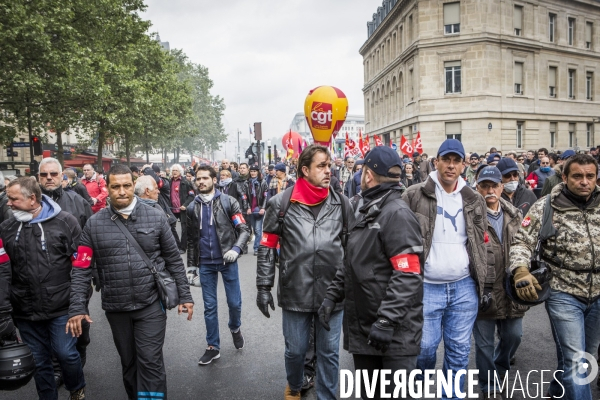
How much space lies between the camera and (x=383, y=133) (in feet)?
141

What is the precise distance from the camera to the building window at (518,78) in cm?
3251

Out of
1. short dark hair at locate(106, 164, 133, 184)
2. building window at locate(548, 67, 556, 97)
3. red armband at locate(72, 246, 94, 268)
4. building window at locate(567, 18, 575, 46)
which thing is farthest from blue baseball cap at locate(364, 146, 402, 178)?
building window at locate(567, 18, 575, 46)

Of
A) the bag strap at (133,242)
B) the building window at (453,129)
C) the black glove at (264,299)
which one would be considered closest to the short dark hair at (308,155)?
the black glove at (264,299)

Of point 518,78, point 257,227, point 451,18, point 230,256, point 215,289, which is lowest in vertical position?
point 215,289

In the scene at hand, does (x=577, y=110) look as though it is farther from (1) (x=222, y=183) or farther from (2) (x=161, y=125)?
(1) (x=222, y=183)

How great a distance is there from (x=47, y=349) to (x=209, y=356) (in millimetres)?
1595

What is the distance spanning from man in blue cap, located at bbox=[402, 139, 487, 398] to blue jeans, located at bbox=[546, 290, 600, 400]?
0.53m

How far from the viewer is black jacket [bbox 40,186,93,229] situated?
17.8ft

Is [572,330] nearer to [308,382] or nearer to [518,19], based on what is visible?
[308,382]

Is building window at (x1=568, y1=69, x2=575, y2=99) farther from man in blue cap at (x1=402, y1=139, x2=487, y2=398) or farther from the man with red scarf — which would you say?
the man with red scarf

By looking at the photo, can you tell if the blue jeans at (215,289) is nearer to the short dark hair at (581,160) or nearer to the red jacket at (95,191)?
the short dark hair at (581,160)

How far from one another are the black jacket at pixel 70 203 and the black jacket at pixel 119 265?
83.0 inches

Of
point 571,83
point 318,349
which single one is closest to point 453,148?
point 318,349

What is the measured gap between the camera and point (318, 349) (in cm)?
367
